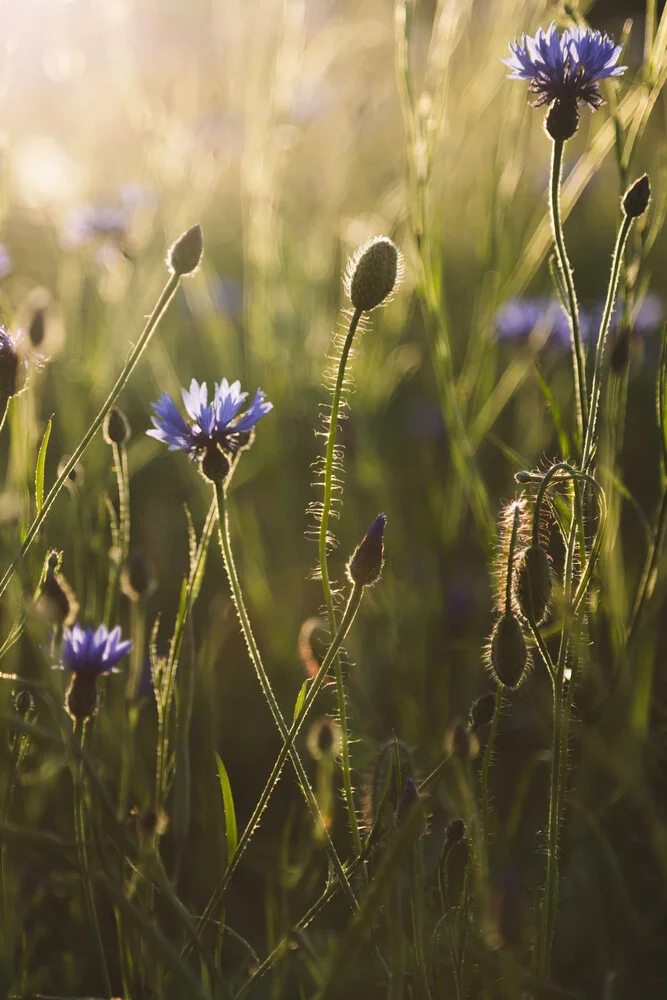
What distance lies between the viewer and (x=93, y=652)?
2.98ft

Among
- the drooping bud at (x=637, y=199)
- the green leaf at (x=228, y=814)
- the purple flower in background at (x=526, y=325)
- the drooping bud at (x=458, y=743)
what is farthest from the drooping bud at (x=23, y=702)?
the purple flower in background at (x=526, y=325)

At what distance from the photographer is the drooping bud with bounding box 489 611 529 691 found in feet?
2.58

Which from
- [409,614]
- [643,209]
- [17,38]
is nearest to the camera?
[643,209]

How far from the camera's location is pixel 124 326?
7.61ft

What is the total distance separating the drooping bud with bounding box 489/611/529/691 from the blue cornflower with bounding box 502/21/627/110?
0.58 metres

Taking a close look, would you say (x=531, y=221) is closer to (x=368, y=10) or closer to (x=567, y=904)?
(x=567, y=904)

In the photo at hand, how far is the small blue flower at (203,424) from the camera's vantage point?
946 millimetres

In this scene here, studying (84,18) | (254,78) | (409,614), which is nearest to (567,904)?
(409,614)

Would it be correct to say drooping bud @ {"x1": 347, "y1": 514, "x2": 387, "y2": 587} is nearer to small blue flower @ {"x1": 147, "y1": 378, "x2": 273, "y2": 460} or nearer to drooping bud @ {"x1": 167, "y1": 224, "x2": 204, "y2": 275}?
small blue flower @ {"x1": 147, "y1": 378, "x2": 273, "y2": 460}

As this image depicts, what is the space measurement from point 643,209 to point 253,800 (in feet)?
3.53

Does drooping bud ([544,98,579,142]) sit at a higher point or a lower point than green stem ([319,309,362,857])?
higher

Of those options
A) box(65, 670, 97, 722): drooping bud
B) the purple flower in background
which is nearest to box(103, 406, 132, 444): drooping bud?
box(65, 670, 97, 722): drooping bud

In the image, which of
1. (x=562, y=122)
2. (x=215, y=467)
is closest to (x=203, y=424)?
(x=215, y=467)

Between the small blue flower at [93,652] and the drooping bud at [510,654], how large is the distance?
0.35 metres
